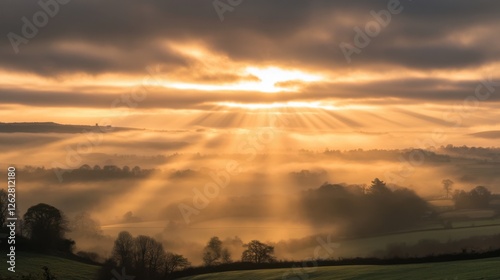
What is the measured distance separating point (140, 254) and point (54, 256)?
20.4 metres

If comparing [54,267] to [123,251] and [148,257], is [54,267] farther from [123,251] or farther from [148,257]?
[148,257]

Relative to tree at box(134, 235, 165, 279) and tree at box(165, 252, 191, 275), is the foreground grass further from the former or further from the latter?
tree at box(134, 235, 165, 279)

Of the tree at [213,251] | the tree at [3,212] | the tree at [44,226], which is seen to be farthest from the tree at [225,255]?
the tree at [3,212]

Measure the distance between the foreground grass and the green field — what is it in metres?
16.9

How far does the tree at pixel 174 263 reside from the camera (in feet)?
282

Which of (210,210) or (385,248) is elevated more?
(210,210)

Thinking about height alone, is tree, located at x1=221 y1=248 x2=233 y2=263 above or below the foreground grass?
above

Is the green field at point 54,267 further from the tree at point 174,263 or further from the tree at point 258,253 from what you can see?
the tree at point 258,253

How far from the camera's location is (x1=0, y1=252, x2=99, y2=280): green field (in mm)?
84812

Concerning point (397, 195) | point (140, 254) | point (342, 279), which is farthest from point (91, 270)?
point (397, 195)

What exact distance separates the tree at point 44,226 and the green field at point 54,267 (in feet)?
22.3

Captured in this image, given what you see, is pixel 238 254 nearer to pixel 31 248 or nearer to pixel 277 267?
pixel 277 267

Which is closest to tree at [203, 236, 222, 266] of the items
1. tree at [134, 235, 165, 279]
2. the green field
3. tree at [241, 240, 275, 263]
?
tree at [241, 240, 275, 263]

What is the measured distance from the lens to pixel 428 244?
108250 millimetres
